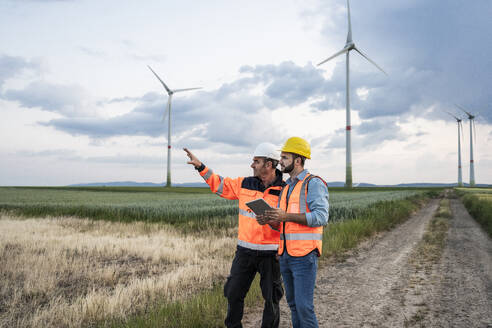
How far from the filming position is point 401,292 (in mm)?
6375

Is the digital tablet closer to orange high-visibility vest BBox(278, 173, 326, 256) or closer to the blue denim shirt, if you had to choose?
orange high-visibility vest BBox(278, 173, 326, 256)

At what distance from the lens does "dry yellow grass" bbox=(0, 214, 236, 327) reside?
523 cm

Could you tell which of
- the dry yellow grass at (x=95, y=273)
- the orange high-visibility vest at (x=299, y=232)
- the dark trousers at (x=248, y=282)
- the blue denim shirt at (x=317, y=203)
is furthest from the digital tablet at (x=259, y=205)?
the dry yellow grass at (x=95, y=273)

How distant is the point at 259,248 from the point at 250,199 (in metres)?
0.57

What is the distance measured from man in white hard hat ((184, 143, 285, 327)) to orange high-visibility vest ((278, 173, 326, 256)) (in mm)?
449

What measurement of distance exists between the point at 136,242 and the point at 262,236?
26.5 ft

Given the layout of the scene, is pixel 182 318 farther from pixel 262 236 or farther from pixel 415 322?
pixel 415 322

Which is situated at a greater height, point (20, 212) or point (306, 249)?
point (306, 249)

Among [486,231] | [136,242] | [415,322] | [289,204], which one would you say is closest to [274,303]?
[289,204]

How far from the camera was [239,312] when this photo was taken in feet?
13.3

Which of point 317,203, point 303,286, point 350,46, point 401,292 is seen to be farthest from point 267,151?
point 350,46

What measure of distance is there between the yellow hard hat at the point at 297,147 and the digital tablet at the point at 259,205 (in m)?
0.62

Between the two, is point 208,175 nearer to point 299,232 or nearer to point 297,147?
point 297,147

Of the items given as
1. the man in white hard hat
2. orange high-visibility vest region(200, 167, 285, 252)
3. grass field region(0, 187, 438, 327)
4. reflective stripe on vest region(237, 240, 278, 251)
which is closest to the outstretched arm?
orange high-visibility vest region(200, 167, 285, 252)
